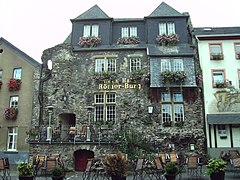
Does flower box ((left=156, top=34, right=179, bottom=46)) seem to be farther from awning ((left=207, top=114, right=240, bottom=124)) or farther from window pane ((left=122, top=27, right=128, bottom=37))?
awning ((left=207, top=114, right=240, bottom=124))

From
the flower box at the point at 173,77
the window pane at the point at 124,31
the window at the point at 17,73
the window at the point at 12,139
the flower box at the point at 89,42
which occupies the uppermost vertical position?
the window pane at the point at 124,31

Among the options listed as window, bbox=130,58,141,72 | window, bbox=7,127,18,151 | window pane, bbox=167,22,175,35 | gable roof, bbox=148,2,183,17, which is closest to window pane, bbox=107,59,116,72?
window, bbox=130,58,141,72

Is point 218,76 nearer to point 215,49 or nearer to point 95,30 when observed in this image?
point 215,49

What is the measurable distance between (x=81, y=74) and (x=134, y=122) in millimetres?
4711

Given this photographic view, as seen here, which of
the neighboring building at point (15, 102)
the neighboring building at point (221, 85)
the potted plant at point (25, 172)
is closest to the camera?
the potted plant at point (25, 172)

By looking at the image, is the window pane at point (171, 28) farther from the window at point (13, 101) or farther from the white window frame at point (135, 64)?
the window at point (13, 101)

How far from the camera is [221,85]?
1767cm

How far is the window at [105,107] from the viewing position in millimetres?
17844

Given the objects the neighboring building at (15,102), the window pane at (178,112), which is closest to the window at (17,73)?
the neighboring building at (15,102)

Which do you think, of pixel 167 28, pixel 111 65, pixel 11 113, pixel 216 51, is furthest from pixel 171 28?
pixel 11 113

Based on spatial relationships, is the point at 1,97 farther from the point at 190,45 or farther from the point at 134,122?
the point at 190,45

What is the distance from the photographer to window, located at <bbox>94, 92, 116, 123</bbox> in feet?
58.5

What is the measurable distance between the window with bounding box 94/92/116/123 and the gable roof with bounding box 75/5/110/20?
19.8 ft

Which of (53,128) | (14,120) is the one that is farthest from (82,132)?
(14,120)
